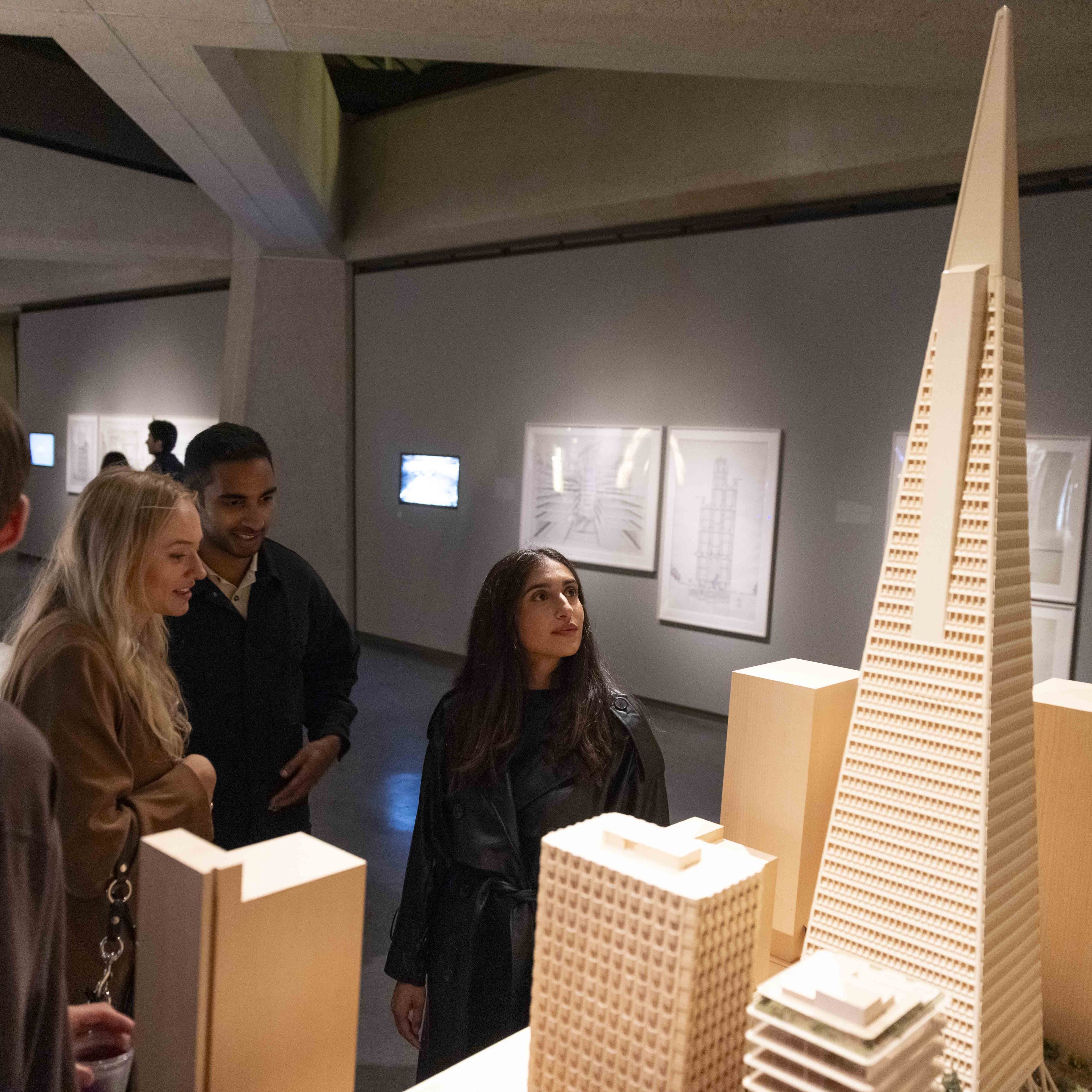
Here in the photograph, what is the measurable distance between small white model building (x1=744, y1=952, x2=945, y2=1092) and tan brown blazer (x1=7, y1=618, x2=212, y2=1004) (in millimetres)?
1025

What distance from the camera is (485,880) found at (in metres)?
2.06

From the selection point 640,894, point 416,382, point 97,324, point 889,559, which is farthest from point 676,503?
point 97,324

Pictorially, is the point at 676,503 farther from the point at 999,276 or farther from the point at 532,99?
the point at 999,276

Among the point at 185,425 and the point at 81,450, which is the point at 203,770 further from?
the point at 81,450

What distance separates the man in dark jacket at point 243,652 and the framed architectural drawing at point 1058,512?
160 inches

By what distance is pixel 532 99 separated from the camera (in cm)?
720

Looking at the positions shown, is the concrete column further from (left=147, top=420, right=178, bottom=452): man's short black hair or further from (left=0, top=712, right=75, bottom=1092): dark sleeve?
(left=0, top=712, right=75, bottom=1092): dark sleeve

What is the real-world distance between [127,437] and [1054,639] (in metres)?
10.5

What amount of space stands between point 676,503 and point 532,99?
3250 mm

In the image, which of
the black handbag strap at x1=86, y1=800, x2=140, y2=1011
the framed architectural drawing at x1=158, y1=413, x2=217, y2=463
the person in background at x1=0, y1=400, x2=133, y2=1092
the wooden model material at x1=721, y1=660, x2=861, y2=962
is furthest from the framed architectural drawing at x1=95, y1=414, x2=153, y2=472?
the person in background at x1=0, y1=400, x2=133, y2=1092

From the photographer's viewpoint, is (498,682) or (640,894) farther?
(498,682)

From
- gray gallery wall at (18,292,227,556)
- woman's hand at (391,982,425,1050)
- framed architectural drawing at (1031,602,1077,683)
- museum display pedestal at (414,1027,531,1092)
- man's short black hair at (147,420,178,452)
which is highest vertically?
gray gallery wall at (18,292,227,556)

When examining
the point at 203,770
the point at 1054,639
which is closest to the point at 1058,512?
the point at 1054,639

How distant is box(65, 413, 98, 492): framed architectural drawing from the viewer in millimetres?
12469
